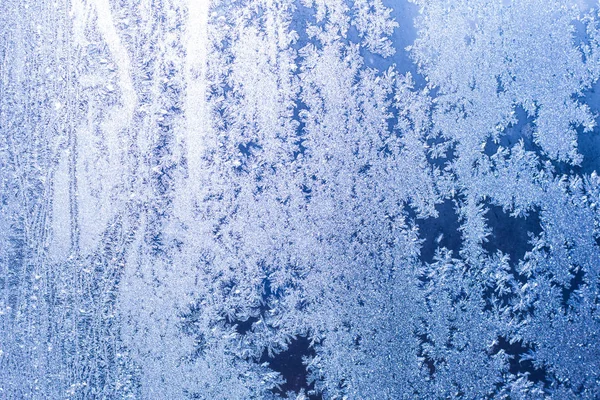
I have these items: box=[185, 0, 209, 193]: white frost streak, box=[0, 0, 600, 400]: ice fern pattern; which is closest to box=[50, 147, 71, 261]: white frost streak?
box=[0, 0, 600, 400]: ice fern pattern

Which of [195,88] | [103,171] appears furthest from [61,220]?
[195,88]

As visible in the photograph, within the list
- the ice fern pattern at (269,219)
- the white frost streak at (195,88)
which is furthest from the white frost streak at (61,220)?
the white frost streak at (195,88)

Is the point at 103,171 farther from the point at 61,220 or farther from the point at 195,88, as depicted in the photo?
the point at 195,88

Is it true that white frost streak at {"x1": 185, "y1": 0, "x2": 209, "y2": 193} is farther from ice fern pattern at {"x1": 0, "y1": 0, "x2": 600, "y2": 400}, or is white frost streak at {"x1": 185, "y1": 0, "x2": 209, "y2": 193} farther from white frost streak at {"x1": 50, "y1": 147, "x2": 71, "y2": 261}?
white frost streak at {"x1": 50, "y1": 147, "x2": 71, "y2": 261}

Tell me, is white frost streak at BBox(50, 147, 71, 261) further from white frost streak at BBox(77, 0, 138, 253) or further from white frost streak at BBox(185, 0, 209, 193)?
white frost streak at BBox(185, 0, 209, 193)

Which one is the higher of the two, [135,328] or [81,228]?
[81,228]

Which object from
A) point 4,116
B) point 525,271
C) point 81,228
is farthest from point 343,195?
point 4,116

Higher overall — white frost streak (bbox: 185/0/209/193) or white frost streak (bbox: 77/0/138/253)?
white frost streak (bbox: 185/0/209/193)

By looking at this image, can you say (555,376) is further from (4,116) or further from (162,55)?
(4,116)
